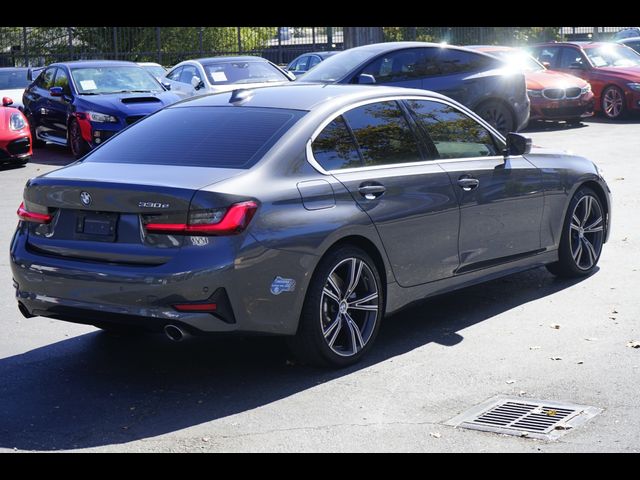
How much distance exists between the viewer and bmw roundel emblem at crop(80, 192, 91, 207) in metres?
6.13

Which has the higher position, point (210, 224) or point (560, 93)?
point (210, 224)

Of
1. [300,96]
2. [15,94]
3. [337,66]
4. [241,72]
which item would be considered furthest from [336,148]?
[15,94]

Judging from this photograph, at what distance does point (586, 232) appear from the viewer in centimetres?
882

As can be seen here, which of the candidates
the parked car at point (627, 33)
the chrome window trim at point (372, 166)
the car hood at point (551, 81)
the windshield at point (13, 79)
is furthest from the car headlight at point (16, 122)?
the parked car at point (627, 33)

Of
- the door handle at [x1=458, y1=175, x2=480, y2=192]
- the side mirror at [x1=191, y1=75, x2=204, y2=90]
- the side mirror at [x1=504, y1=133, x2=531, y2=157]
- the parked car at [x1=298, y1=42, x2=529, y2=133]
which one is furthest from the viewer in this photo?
the side mirror at [x1=191, y1=75, x2=204, y2=90]

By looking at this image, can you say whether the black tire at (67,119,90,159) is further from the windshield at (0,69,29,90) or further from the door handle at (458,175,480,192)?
the door handle at (458,175,480,192)

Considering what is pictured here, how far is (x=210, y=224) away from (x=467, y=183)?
7.33 ft

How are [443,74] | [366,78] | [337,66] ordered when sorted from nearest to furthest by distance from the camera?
[366,78], [337,66], [443,74]

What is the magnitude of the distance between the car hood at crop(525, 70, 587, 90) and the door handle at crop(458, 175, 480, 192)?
14973 millimetres

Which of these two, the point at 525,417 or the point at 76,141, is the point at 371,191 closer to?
the point at 525,417

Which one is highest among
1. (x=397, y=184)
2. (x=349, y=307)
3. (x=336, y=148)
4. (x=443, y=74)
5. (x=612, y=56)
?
(x=336, y=148)

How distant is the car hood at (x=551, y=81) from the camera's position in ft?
72.0

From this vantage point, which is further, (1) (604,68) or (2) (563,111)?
(1) (604,68)

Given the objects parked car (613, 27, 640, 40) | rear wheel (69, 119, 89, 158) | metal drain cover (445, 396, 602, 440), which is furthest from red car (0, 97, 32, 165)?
parked car (613, 27, 640, 40)
